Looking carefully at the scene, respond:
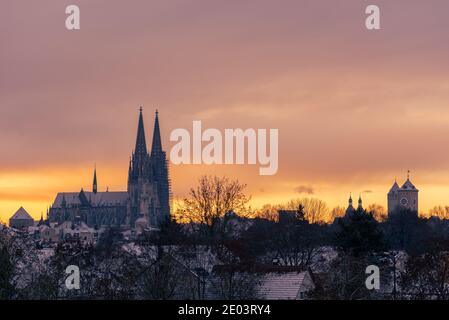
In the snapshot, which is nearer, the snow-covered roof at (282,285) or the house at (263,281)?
the house at (263,281)

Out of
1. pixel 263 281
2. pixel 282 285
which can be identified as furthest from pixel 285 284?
pixel 263 281

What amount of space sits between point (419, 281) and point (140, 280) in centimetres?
1481

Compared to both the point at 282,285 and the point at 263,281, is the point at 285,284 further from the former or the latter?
the point at 263,281

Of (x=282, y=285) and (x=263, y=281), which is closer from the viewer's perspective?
(x=263, y=281)

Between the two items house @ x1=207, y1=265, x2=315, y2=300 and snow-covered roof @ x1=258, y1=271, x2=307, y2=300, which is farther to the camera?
snow-covered roof @ x1=258, y1=271, x2=307, y2=300

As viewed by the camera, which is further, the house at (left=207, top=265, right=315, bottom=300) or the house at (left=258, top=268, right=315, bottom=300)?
the house at (left=258, top=268, right=315, bottom=300)

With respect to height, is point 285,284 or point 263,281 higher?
point 263,281

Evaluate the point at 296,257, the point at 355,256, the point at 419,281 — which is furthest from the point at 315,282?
the point at 296,257

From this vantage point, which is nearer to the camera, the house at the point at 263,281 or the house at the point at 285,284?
the house at the point at 263,281

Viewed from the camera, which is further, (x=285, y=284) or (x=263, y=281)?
(x=285, y=284)
